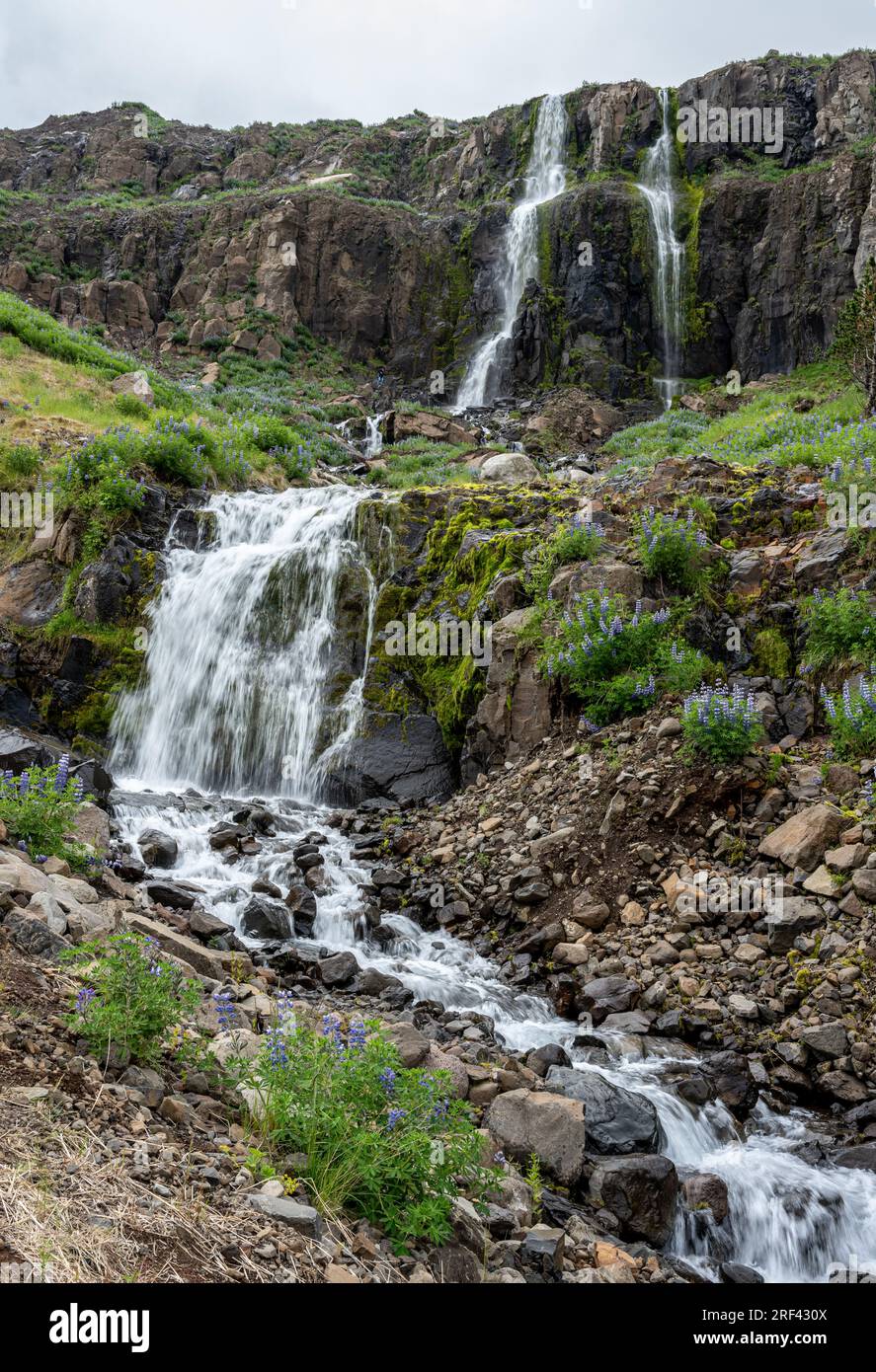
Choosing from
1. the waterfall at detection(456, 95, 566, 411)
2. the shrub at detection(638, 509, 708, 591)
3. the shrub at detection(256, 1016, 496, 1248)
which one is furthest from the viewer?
the waterfall at detection(456, 95, 566, 411)

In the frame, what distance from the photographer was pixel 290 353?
29.8m

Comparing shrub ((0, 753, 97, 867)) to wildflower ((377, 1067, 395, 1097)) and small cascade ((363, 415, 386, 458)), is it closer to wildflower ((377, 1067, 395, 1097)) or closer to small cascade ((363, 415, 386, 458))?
wildflower ((377, 1067, 395, 1097))

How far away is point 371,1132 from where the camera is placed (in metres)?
2.85

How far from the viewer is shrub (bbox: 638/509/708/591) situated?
8078 millimetres

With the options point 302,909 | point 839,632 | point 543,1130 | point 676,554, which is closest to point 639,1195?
point 543,1130

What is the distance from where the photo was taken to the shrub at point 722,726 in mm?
6438

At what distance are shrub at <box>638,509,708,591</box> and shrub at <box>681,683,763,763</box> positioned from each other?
1.76 meters

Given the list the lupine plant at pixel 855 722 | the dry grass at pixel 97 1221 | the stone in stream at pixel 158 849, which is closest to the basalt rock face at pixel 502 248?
the lupine plant at pixel 855 722

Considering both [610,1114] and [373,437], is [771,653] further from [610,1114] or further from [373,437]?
[373,437]

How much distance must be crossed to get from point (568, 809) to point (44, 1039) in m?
4.74

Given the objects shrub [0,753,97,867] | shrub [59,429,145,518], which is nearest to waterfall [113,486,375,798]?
shrub [59,429,145,518]

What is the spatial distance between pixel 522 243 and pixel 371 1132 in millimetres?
33065

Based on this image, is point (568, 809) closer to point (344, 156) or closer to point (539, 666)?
point (539, 666)

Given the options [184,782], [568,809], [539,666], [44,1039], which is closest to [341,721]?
[184,782]
